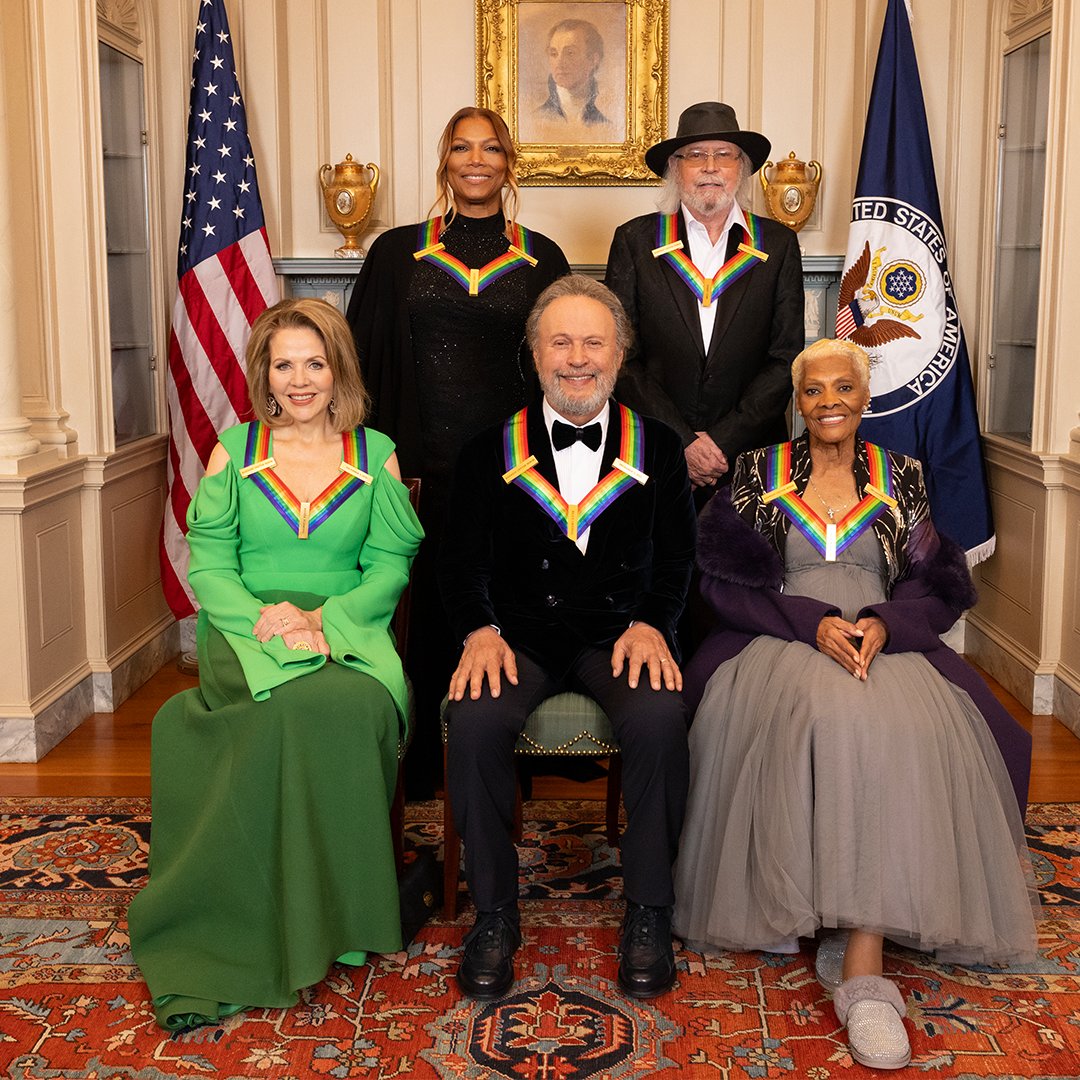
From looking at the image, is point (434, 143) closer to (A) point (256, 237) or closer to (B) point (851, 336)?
(A) point (256, 237)

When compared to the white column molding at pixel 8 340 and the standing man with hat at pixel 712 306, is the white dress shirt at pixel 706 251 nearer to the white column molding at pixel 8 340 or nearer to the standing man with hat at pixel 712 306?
the standing man with hat at pixel 712 306

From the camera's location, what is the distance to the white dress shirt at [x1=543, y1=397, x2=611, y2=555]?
3100mm

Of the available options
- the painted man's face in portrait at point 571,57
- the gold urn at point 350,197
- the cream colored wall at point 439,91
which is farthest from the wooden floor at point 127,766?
the painted man's face in portrait at point 571,57

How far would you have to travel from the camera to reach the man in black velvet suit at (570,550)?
2879mm

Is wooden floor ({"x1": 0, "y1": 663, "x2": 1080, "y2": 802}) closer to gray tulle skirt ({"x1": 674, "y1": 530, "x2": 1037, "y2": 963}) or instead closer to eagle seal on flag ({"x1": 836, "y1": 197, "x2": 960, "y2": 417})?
gray tulle skirt ({"x1": 674, "y1": 530, "x2": 1037, "y2": 963})

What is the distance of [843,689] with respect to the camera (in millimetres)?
2779

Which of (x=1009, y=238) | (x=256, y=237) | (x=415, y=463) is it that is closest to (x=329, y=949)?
(x=415, y=463)

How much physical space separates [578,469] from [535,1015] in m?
1.19

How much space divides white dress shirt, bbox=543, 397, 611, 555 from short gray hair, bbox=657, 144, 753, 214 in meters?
1.03

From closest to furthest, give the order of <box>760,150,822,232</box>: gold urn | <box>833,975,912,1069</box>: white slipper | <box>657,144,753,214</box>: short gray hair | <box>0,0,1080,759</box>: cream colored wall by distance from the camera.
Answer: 1. <box>833,975,912,1069</box>: white slipper
2. <box>657,144,753,214</box>: short gray hair
3. <box>0,0,1080,759</box>: cream colored wall
4. <box>760,150,822,232</box>: gold urn

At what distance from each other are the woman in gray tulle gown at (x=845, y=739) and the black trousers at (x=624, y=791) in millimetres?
141

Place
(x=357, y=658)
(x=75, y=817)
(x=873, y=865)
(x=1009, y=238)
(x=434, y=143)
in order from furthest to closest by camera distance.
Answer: (x=434, y=143)
(x=1009, y=238)
(x=75, y=817)
(x=357, y=658)
(x=873, y=865)

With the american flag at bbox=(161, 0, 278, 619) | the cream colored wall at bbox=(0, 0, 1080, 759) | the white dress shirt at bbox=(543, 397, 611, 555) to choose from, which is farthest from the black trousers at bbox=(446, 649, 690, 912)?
the american flag at bbox=(161, 0, 278, 619)

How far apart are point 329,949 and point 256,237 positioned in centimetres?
329
